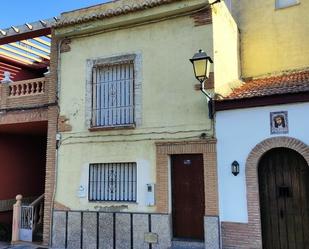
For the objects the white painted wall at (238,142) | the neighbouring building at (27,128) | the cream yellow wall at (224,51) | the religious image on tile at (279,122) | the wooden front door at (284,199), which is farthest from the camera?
the neighbouring building at (27,128)

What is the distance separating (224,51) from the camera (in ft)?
32.7

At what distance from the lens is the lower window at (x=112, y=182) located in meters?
9.33

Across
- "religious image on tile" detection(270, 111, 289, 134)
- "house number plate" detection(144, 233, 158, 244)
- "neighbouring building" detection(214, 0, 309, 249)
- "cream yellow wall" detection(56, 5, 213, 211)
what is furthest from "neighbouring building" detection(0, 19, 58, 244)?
"religious image on tile" detection(270, 111, 289, 134)

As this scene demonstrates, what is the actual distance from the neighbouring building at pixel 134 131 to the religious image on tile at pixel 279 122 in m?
1.40

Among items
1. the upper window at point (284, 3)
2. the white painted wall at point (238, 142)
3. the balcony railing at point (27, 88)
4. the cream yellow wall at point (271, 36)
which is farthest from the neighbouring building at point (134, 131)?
the upper window at point (284, 3)

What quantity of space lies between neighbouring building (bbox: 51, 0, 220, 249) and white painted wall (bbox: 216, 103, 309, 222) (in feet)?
0.70

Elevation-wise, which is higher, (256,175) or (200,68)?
(200,68)

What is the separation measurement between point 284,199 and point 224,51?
4357 mm

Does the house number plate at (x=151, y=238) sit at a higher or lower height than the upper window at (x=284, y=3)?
lower

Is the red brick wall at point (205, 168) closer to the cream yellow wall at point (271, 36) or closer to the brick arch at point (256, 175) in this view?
the brick arch at point (256, 175)

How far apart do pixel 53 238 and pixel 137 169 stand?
10.2 feet

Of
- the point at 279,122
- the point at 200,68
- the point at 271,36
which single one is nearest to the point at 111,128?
the point at 200,68

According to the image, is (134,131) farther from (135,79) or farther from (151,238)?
→ (151,238)

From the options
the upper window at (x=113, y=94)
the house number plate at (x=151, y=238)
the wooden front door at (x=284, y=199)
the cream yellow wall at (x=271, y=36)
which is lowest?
the house number plate at (x=151, y=238)
